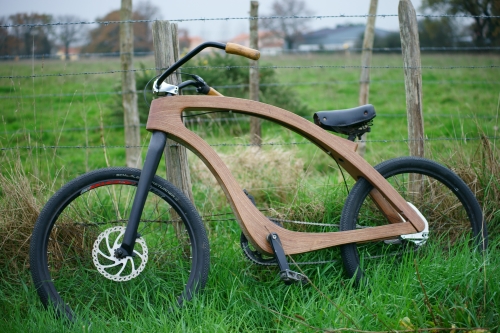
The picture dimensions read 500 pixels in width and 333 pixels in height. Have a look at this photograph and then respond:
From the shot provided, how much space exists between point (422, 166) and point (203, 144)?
1496 mm

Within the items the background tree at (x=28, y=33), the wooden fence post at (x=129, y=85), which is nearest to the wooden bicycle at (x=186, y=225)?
the wooden fence post at (x=129, y=85)

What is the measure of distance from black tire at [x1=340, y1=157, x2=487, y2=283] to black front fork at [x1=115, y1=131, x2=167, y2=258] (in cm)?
124

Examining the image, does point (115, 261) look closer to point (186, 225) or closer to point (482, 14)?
point (186, 225)

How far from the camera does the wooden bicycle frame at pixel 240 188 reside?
9.12 ft

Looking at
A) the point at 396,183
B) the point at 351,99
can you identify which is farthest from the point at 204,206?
the point at 351,99

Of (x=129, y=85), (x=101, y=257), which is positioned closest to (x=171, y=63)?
(x=101, y=257)

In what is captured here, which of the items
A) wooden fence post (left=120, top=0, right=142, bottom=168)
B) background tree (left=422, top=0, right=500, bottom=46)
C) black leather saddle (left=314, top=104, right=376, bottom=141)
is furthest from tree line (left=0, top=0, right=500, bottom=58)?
black leather saddle (left=314, top=104, right=376, bottom=141)

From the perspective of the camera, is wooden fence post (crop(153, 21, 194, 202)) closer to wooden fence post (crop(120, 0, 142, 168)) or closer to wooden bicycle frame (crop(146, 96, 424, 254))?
wooden bicycle frame (crop(146, 96, 424, 254))

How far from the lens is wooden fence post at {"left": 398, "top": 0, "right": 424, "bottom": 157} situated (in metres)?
→ 3.64

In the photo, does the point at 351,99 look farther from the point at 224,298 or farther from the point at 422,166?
the point at 224,298

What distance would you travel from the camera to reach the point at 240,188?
2.87 meters

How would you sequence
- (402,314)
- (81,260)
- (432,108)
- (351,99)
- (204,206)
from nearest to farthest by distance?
(402,314) < (81,260) < (204,206) < (432,108) < (351,99)

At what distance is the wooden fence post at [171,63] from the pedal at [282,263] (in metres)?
0.85

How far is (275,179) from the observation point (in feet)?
16.0
